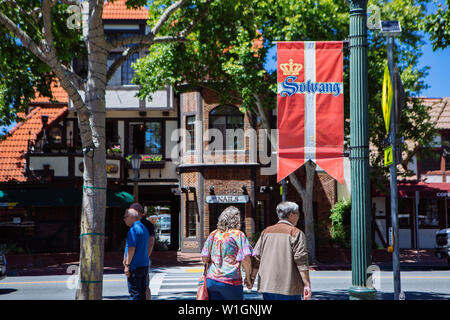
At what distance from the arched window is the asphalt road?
8.55 meters

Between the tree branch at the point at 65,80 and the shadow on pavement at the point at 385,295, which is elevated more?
the tree branch at the point at 65,80

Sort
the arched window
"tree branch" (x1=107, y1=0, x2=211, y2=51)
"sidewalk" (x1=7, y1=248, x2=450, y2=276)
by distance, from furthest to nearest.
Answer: the arched window → "sidewalk" (x1=7, y1=248, x2=450, y2=276) → "tree branch" (x1=107, y1=0, x2=211, y2=51)

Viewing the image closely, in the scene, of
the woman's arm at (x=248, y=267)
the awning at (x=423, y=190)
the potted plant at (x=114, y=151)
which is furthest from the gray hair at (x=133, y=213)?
the awning at (x=423, y=190)

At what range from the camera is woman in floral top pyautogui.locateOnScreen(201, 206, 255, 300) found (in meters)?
6.25

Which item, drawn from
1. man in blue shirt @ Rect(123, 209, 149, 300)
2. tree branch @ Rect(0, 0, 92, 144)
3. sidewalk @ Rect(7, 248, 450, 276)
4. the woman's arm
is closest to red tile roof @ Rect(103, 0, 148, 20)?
sidewalk @ Rect(7, 248, 450, 276)

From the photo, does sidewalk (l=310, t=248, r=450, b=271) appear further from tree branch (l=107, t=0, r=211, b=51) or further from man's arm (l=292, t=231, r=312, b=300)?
man's arm (l=292, t=231, r=312, b=300)

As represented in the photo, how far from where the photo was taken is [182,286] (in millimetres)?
13938

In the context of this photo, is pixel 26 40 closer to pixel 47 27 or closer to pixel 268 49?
pixel 47 27

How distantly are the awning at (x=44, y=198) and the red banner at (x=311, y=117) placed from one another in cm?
1736

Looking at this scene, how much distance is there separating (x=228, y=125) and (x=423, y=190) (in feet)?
32.3

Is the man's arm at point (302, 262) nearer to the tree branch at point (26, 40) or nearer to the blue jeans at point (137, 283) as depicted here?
the blue jeans at point (137, 283)

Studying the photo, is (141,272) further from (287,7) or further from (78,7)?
(287,7)

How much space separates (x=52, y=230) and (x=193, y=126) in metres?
8.16

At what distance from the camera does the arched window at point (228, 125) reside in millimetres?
24891
